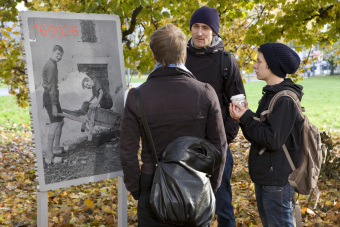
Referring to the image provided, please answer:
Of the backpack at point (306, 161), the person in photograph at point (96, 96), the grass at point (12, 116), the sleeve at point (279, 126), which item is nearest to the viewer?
the sleeve at point (279, 126)

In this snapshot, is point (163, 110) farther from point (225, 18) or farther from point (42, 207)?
point (225, 18)

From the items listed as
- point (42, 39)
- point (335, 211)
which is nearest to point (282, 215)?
point (42, 39)

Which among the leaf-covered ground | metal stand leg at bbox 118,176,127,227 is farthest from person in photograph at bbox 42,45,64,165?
the leaf-covered ground

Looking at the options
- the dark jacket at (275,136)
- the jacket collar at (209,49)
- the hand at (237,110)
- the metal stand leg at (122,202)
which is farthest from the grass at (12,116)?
the dark jacket at (275,136)

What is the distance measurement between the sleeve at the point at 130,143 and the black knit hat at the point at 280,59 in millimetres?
940

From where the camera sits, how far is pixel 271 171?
2486 millimetres

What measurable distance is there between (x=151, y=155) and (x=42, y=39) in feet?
3.71

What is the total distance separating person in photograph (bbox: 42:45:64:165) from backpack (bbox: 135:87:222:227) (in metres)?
0.85

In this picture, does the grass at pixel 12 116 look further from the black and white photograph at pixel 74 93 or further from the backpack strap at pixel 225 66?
the backpack strap at pixel 225 66

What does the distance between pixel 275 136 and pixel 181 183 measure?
2.23 ft

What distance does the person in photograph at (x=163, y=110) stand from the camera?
2117 mm

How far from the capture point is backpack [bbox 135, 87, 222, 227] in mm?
2041

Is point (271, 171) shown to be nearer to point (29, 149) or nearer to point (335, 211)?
point (335, 211)

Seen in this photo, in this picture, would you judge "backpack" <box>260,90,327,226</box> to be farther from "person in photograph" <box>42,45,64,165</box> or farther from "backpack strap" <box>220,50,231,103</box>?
"person in photograph" <box>42,45,64,165</box>
